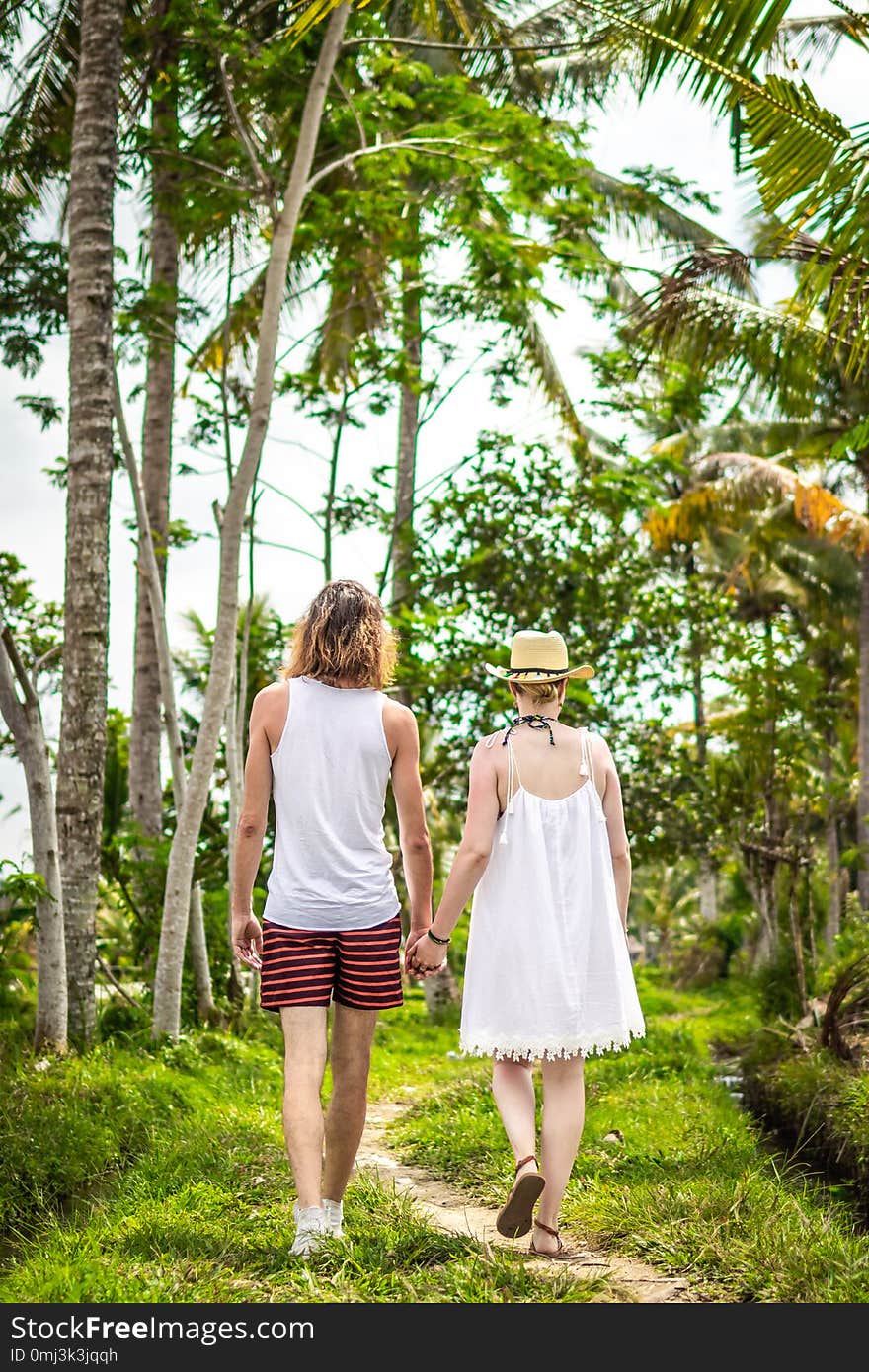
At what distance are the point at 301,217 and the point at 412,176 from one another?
5.84 metres

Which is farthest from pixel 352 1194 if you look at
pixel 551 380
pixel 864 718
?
pixel 864 718

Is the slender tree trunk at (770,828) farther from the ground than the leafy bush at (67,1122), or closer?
farther from the ground

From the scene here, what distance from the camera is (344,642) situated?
414cm

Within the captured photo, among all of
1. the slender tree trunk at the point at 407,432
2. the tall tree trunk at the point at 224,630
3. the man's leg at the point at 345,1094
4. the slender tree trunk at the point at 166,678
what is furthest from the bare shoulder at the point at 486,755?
the slender tree trunk at the point at 407,432

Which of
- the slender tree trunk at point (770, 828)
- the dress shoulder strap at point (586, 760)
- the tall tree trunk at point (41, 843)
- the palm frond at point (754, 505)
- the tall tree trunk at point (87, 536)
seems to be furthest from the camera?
the palm frond at point (754, 505)

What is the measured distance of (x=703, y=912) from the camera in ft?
101

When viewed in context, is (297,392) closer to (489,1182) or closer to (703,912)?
(489,1182)

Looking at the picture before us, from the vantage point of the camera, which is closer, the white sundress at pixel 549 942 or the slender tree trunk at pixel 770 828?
the white sundress at pixel 549 942

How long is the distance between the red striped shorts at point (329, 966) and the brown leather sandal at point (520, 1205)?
659mm

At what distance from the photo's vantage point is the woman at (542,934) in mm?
4199

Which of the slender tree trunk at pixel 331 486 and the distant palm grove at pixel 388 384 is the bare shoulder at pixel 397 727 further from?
the slender tree trunk at pixel 331 486

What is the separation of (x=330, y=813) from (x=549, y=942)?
33.9 inches

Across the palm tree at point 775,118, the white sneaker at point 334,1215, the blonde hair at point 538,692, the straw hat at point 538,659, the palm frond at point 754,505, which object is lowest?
the white sneaker at point 334,1215

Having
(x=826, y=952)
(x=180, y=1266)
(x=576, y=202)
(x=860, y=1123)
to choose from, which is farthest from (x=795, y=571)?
(x=180, y=1266)
